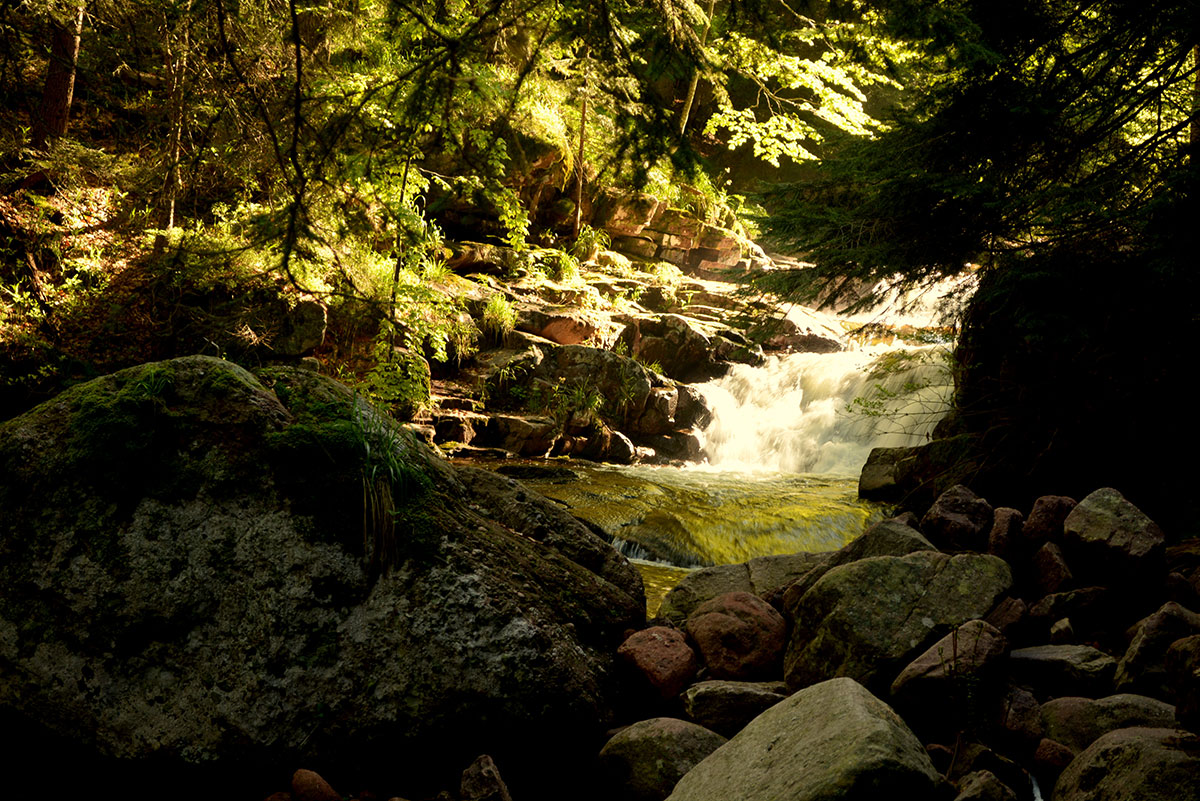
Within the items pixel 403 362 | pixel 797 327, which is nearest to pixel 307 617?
pixel 403 362

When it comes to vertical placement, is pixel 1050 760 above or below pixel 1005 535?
below

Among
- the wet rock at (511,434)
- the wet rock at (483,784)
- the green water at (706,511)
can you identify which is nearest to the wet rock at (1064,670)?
the wet rock at (483,784)

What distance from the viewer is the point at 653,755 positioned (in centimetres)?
277

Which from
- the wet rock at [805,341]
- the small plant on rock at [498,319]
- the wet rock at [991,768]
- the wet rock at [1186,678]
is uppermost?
the wet rock at [805,341]

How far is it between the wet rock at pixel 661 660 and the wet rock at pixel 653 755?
0.47 m

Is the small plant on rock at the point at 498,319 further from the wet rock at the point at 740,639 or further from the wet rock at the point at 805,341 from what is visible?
the wet rock at the point at 740,639

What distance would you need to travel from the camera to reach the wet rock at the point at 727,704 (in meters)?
3.10

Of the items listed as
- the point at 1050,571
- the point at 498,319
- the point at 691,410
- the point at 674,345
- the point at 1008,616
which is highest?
the point at 674,345

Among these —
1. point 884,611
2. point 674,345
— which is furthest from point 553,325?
point 884,611

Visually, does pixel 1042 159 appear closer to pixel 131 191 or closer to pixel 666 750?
pixel 666 750

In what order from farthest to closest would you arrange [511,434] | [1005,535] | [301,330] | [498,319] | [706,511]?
[498,319] < [511,434] < [301,330] < [706,511] < [1005,535]

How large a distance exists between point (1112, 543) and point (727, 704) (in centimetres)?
258

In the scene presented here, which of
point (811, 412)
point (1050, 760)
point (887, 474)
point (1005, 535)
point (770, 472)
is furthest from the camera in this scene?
point (811, 412)

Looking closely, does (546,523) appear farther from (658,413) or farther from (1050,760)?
(658,413)
